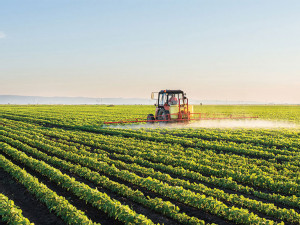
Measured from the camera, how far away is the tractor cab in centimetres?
2206

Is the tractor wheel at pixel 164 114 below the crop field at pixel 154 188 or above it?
above

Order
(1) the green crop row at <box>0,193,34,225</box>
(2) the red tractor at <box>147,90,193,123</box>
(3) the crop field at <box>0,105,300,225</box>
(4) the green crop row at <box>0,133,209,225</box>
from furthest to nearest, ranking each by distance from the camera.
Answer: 1. (2) the red tractor at <box>147,90,193,123</box>
2. (3) the crop field at <box>0,105,300,225</box>
3. (4) the green crop row at <box>0,133,209,225</box>
4. (1) the green crop row at <box>0,193,34,225</box>

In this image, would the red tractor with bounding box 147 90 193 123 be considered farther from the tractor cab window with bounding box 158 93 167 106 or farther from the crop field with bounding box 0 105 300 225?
the crop field with bounding box 0 105 300 225

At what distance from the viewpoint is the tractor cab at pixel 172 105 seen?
22062 mm

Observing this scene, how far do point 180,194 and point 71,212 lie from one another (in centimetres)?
274

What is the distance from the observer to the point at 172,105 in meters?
22.0

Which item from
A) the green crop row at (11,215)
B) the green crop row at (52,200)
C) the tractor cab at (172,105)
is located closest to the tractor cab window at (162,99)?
the tractor cab at (172,105)

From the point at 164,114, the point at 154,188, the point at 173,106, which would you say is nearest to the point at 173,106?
the point at 173,106

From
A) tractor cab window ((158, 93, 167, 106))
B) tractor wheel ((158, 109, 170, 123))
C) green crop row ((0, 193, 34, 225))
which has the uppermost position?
tractor cab window ((158, 93, 167, 106))

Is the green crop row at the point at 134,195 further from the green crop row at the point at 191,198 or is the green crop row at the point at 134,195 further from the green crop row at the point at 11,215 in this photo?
the green crop row at the point at 11,215

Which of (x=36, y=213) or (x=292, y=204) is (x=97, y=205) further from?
(x=292, y=204)

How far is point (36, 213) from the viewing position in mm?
6809

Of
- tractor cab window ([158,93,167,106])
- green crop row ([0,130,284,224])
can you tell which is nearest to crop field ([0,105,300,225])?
green crop row ([0,130,284,224])

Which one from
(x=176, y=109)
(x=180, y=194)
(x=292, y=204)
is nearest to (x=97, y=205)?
(x=180, y=194)
